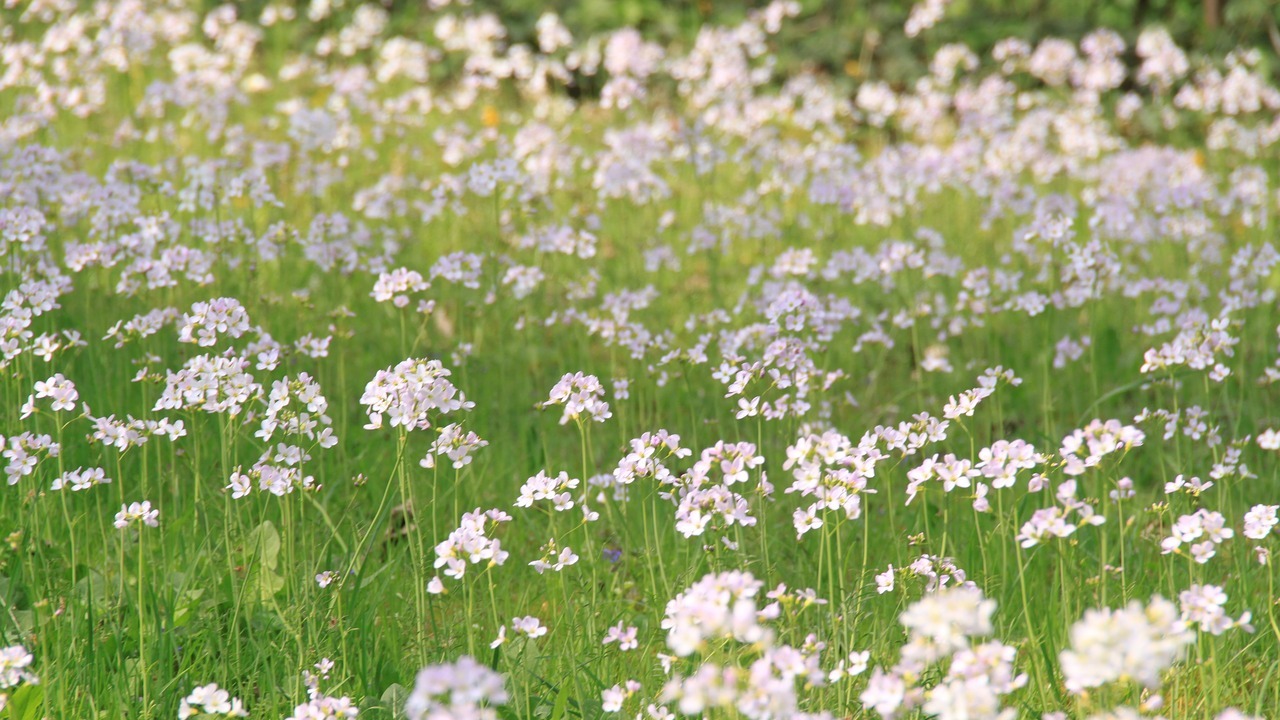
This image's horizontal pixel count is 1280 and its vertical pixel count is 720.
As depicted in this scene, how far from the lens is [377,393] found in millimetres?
2008

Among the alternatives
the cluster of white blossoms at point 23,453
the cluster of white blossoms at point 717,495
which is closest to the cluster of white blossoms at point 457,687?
the cluster of white blossoms at point 717,495

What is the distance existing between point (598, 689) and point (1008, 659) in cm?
96

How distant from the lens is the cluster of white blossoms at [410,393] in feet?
6.53

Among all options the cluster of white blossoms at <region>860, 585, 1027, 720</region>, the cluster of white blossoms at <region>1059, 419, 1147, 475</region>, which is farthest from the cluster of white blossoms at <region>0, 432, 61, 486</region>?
the cluster of white blossoms at <region>1059, 419, 1147, 475</region>

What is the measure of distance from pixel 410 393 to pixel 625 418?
5.22 ft

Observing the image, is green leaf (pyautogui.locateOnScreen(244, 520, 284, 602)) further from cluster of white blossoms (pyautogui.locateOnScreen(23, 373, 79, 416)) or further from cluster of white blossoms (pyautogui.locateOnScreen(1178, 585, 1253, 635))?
cluster of white blossoms (pyautogui.locateOnScreen(1178, 585, 1253, 635))

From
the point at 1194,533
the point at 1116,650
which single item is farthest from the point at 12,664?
the point at 1194,533

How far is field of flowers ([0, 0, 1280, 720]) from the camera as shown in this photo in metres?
2.03

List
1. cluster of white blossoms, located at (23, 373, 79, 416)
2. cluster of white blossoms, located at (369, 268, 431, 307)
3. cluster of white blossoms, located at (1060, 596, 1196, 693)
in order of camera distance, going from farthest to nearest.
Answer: cluster of white blossoms, located at (369, 268, 431, 307) < cluster of white blossoms, located at (23, 373, 79, 416) < cluster of white blossoms, located at (1060, 596, 1196, 693)

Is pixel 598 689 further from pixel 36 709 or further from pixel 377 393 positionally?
pixel 36 709

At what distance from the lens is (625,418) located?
3551 mm

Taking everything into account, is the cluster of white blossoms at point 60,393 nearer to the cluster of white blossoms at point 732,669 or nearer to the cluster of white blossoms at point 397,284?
the cluster of white blossoms at point 397,284

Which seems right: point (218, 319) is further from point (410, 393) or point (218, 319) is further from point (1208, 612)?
point (1208, 612)

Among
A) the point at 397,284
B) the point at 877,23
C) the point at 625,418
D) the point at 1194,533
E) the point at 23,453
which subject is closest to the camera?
the point at 1194,533
